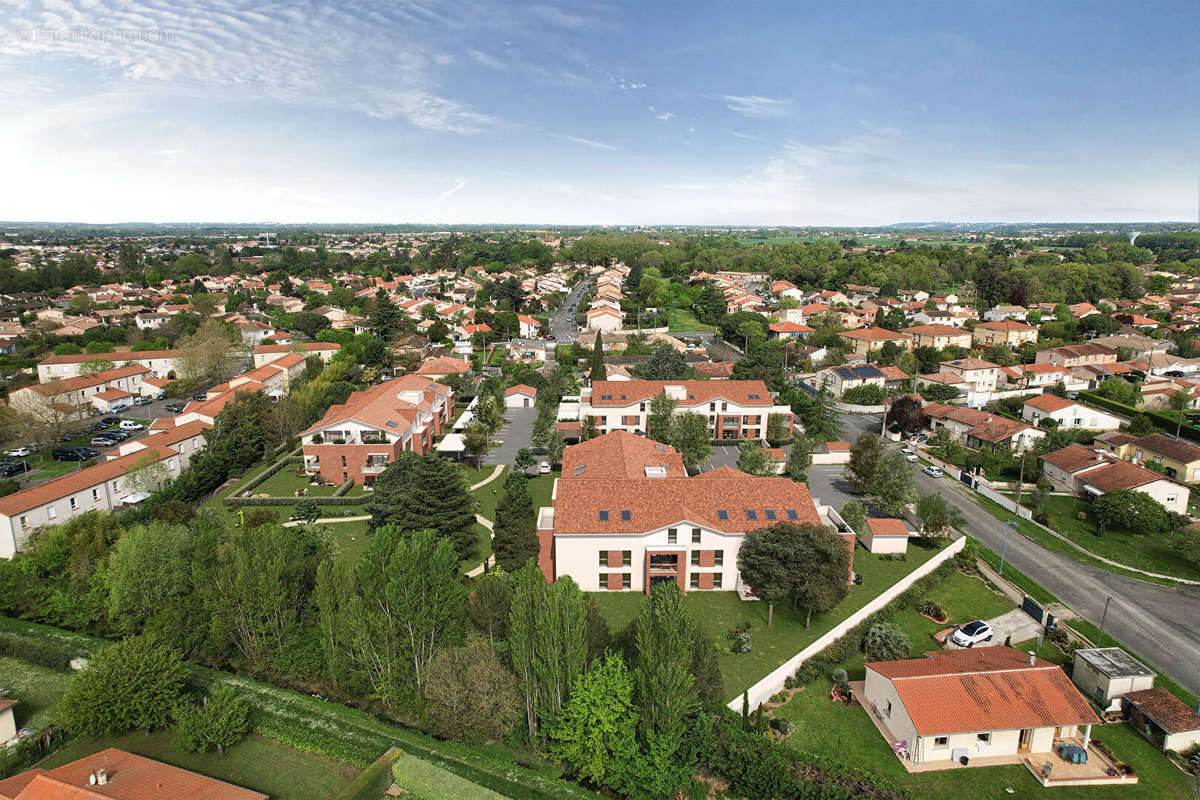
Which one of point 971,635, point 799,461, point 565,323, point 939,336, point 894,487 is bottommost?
point 971,635

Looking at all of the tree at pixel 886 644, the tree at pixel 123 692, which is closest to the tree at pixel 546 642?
the tree at pixel 123 692

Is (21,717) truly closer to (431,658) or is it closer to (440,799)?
(431,658)

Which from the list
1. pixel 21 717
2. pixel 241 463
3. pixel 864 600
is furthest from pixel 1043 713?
pixel 241 463

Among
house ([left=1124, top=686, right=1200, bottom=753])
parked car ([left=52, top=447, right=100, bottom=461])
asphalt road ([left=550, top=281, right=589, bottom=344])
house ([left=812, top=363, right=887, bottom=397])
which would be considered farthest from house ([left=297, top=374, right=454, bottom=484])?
asphalt road ([left=550, top=281, right=589, bottom=344])

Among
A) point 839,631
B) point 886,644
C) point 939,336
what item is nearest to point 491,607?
point 839,631

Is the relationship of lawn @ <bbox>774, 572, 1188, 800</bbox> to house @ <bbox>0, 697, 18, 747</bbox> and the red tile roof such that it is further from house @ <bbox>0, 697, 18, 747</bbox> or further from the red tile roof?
house @ <bbox>0, 697, 18, 747</bbox>

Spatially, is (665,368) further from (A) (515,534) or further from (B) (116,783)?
(B) (116,783)
